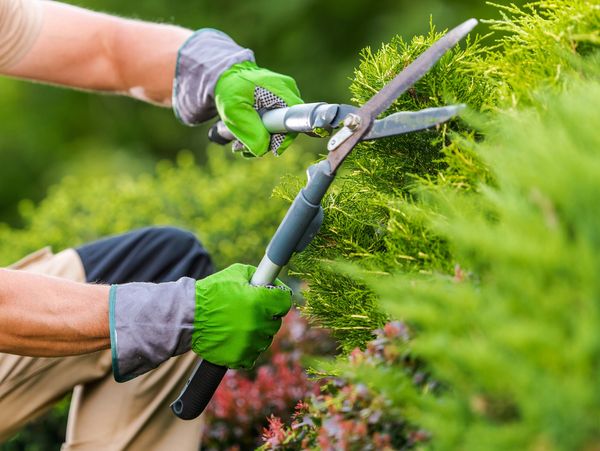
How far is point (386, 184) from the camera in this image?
1.71 meters

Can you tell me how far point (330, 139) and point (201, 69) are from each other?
73cm

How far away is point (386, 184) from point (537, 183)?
722mm

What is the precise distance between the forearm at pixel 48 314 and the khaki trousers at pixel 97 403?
1.13 feet

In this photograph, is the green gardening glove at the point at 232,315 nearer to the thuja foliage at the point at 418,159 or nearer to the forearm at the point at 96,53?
the thuja foliage at the point at 418,159

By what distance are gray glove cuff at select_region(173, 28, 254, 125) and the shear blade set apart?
2.29ft

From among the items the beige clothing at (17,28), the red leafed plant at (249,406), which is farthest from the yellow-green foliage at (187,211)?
the beige clothing at (17,28)

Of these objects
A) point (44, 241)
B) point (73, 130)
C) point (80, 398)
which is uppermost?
point (80, 398)

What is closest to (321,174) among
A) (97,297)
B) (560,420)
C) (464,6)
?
(97,297)

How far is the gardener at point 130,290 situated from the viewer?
161cm

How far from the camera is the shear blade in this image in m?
1.40

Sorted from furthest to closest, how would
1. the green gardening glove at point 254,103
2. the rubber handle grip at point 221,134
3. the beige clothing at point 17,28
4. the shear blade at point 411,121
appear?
the beige clothing at point 17,28
the rubber handle grip at point 221,134
the green gardening glove at point 254,103
the shear blade at point 411,121

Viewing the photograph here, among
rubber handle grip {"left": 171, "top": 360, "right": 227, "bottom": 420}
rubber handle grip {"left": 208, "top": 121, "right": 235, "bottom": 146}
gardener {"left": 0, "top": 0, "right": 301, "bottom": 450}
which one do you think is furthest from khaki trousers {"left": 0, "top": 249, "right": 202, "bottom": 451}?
rubber handle grip {"left": 208, "top": 121, "right": 235, "bottom": 146}

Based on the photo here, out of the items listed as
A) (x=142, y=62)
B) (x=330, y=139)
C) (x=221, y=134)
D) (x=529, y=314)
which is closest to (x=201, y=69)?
(x=221, y=134)

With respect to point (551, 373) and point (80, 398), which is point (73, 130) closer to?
point (80, 398)
